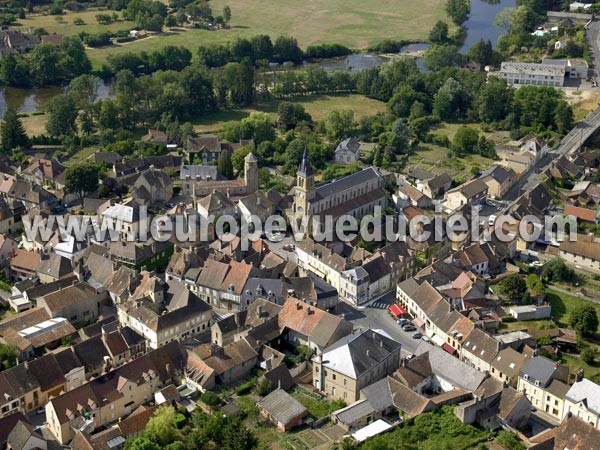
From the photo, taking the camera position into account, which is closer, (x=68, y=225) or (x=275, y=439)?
(x=275, y=439)

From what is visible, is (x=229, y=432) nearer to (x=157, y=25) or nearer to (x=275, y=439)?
(x=275, y=439)

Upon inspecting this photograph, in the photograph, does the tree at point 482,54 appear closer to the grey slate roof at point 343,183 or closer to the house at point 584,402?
the grey slate roof at point 343,183

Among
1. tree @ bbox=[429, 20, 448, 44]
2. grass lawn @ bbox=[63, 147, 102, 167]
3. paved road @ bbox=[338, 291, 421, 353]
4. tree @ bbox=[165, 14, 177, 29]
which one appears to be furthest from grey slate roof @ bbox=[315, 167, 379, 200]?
tree @ bbox=[165, 14, 177, 29]

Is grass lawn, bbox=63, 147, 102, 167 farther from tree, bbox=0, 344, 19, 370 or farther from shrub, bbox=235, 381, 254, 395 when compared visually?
shrub, bbox=235, 381, 254, 395

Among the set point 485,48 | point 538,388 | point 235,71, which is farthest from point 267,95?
point 538,388

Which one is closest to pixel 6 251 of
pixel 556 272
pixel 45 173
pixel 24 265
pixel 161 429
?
pixel 24 265

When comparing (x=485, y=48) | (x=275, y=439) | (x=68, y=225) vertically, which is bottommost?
(x=275, y=439)

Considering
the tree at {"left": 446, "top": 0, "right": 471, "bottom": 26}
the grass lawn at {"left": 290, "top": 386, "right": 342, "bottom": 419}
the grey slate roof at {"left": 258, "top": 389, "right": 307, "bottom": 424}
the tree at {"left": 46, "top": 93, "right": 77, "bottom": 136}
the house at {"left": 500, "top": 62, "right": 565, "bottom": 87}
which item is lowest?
the grass lawn at {"left": 290, "top": 386, "right": 342, "bottom": 419}
